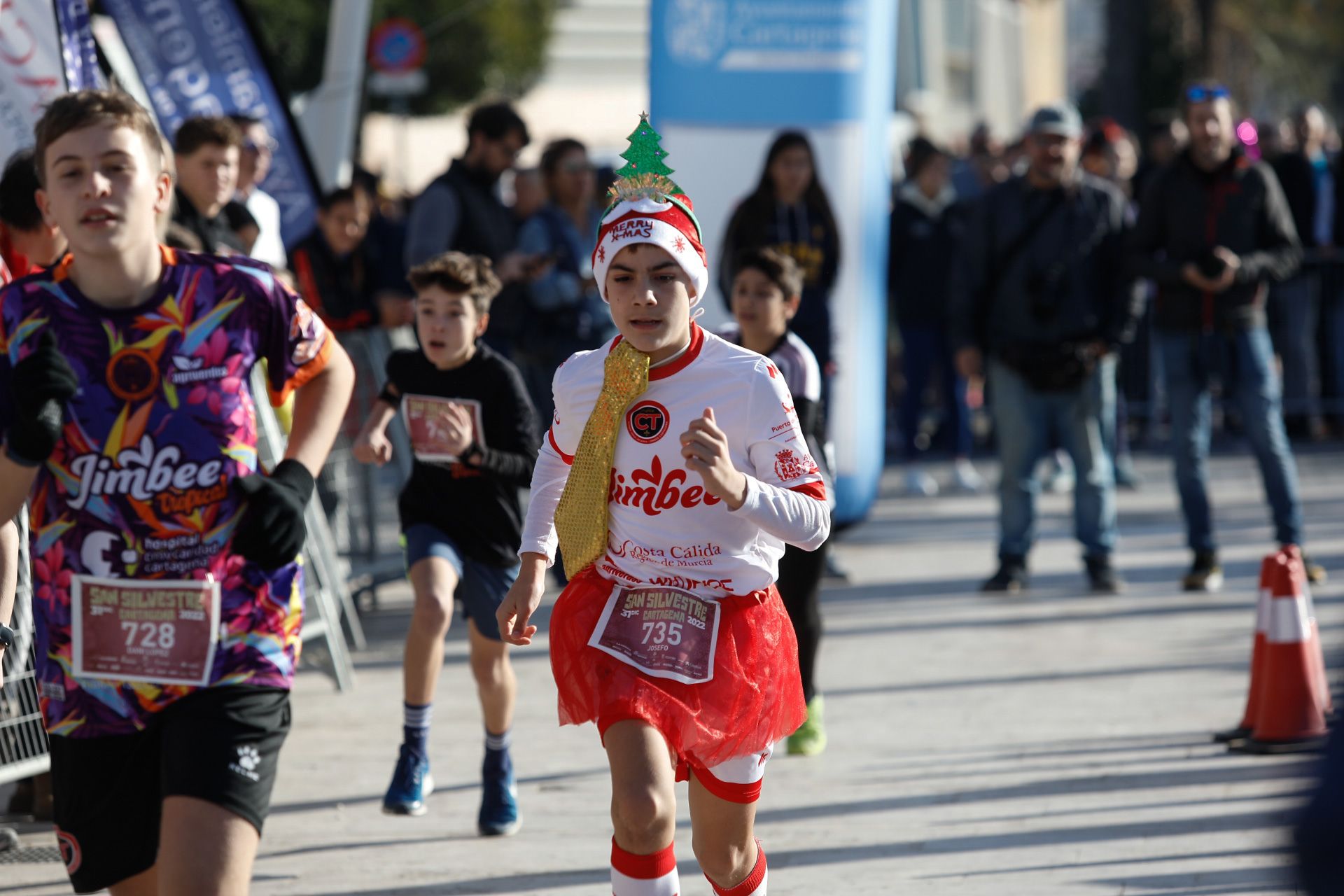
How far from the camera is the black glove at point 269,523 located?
3422 millimetres

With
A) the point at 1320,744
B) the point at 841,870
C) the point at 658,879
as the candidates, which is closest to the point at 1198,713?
the point at 841,870

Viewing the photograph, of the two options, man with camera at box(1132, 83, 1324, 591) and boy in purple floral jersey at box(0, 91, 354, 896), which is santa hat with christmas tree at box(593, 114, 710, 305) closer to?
boy in purple floral jersey at box(0, 91, 354, 896)

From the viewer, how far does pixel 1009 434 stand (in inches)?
366

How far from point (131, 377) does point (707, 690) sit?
1.36 meters

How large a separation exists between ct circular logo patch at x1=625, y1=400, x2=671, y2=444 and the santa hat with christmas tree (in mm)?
277

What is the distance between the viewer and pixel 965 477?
42.2ft

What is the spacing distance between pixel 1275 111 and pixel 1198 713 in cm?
6754

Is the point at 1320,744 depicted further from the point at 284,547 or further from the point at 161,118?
the point at 161,118

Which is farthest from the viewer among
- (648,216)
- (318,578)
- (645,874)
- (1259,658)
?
(318,578)

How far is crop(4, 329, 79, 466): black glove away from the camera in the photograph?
3.33 metres

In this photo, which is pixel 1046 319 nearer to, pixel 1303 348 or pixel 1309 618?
pixel 1309 618

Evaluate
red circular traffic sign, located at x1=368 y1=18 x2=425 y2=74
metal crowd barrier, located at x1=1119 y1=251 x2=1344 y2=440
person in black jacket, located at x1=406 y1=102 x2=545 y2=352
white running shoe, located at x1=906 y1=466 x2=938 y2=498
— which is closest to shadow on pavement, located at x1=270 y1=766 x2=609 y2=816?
person in black jacket, located at x1=406 y1=102 x2=545 y2=352

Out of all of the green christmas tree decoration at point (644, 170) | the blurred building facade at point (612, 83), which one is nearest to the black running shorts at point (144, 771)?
the green christmas tree decoration at point (644, 170)

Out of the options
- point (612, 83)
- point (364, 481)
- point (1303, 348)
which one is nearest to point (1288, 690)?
point (364, 481)
